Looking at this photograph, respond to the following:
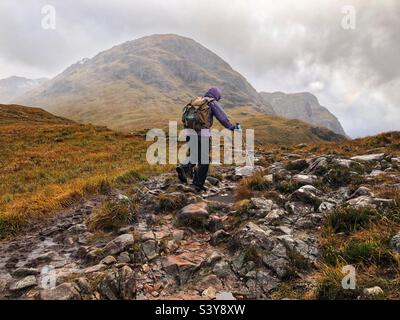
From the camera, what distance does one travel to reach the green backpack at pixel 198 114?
10203 millimetres

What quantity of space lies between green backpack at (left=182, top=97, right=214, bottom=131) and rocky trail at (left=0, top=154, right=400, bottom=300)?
6.92 feet

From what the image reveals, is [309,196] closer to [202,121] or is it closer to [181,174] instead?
[202,121]

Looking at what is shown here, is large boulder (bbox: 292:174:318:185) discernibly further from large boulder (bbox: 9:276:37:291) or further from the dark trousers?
large boulder (bbox: 9:276:37:291)

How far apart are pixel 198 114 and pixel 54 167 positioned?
974 cm

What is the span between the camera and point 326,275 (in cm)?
481

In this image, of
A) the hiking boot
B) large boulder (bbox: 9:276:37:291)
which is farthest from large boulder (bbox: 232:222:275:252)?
the hiking boot

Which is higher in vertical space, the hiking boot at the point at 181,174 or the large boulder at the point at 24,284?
the hiking boot at the point at 181,174

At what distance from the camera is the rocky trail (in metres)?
5.09

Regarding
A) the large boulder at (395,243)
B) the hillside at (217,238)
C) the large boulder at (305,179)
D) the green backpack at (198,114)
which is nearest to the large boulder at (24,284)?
the hillside at (217,238)

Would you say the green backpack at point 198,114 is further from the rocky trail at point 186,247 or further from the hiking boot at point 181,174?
the rocky trail at point 186,247

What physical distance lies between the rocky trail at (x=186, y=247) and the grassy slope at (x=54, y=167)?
0.68 metres
